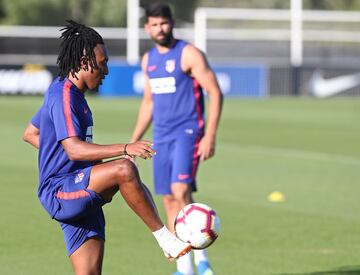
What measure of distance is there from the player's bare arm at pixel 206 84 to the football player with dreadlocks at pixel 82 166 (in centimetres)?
260

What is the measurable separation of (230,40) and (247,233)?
31.1 m

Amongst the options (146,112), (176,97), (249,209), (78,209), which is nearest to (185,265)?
(176,97)

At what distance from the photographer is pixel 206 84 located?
10.1 meters

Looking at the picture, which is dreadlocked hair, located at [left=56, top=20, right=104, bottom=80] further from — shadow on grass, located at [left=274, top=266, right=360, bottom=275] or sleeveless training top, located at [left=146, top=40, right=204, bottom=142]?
shadow on grass, located at [left=274, top=266, right=360, bottom=275]

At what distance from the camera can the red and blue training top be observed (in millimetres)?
7105

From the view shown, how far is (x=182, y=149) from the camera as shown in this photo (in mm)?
10117

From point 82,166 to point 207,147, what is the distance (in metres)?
2.75

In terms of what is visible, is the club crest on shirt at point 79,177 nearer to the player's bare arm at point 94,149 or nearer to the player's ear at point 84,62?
the player's bare arm at point 94,149

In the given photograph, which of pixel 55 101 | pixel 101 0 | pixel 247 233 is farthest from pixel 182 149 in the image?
pixel 101 0

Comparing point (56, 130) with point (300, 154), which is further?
point (300, 154)

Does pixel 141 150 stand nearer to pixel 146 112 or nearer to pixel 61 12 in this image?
pixel 146 112

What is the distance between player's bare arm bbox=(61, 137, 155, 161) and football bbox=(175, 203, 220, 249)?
0.88 metres

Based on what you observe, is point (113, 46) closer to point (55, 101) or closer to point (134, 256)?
point (134, 256)

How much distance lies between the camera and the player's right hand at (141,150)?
6859 millimetres
